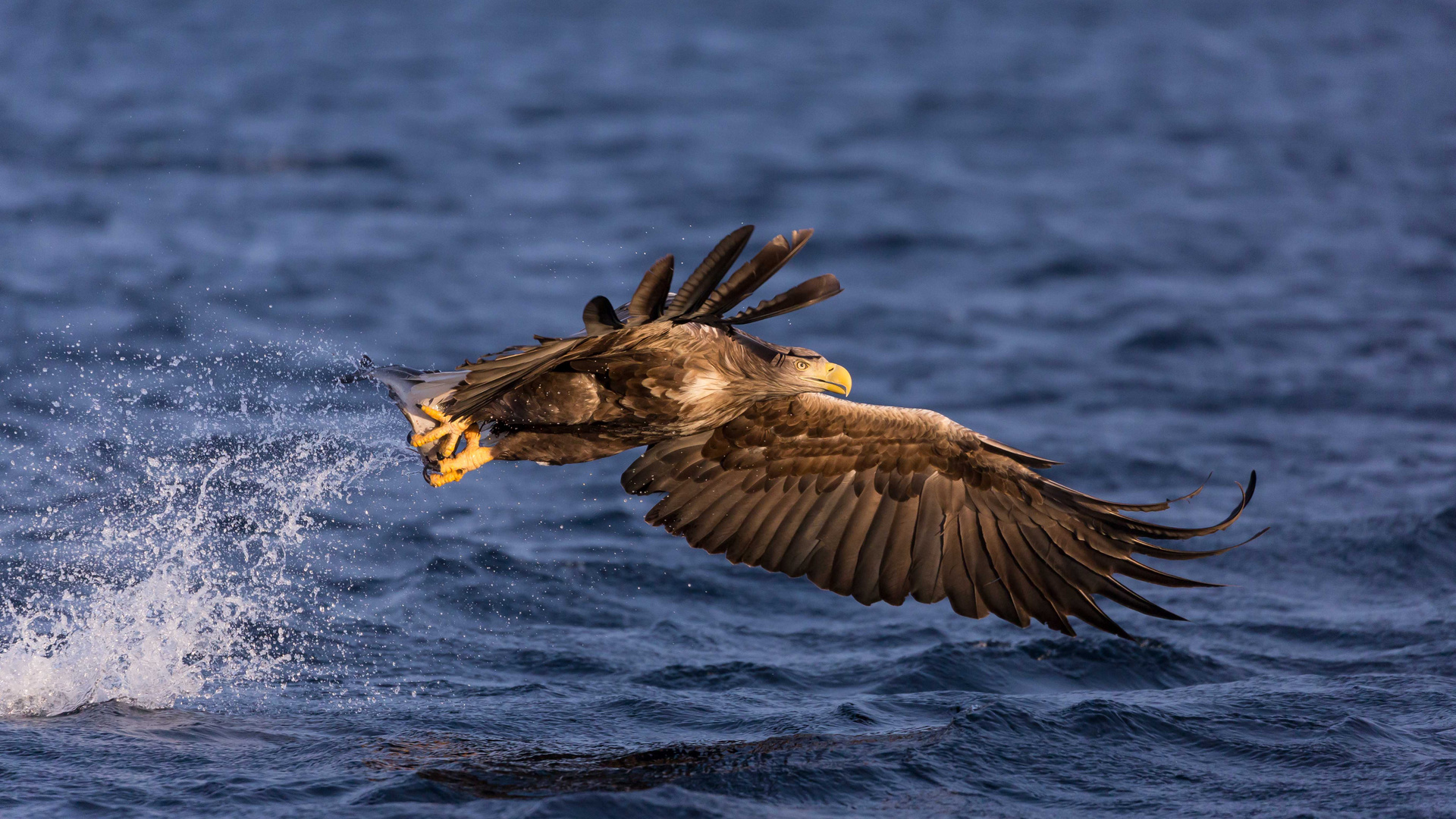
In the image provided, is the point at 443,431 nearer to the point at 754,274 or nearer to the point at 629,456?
the point at 754,274

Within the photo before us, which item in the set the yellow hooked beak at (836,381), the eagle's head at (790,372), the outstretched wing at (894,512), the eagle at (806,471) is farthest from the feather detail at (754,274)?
the outstretched wing at (894,512)

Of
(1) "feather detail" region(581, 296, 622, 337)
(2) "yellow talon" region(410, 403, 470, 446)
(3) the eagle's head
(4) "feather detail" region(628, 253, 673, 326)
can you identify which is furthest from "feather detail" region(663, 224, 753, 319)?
(2) "yellow talon" region(410, 403, 470, 446)

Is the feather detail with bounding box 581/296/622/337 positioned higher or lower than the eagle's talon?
higher

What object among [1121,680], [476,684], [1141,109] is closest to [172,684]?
[476,684]

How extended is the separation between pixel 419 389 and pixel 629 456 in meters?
3.70

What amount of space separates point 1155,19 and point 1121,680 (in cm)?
1900

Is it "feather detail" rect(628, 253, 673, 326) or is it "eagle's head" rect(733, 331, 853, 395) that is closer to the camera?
"feather detail" rect(628, 253, 673, 326)

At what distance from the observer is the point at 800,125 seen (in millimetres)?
16812

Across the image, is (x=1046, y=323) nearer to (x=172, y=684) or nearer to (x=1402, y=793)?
(x=1402, y=793)

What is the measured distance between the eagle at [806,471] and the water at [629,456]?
0.57 metres

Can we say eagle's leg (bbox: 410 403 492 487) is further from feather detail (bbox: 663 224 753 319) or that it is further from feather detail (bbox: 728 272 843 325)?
feather detail (bbox: 728 272 843 325)

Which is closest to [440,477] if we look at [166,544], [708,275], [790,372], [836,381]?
[790,372]

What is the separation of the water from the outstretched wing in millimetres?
527

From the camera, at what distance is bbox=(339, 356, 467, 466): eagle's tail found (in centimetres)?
524
